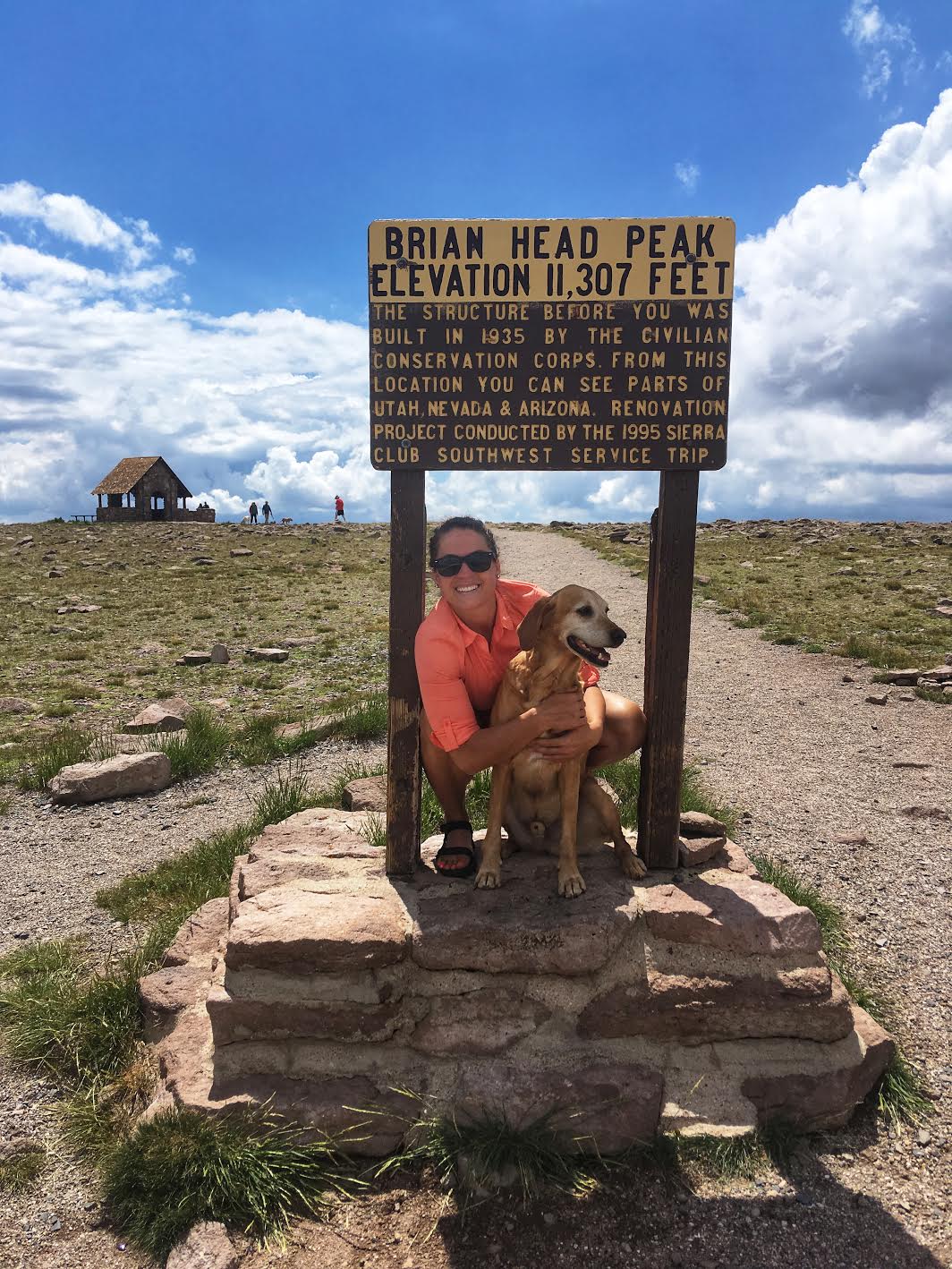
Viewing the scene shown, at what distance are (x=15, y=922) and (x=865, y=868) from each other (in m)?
6.21

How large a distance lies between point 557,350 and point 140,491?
5135 cm

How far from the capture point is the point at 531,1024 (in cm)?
381

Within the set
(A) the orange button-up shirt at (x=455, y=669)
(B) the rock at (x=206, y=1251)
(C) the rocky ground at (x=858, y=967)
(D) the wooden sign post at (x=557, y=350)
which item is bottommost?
(B) the rock at (x=206, y=1251)

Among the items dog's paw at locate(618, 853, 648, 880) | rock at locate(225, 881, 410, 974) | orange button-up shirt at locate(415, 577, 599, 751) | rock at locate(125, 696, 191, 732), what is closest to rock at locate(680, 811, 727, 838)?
dog's paw at locate(618, 853, 648, 880)

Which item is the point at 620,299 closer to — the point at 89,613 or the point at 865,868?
the point at 865,868

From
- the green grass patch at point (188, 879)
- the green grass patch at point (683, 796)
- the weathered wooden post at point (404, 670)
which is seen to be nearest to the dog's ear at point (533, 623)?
the weathered wooden post at point (404, 670)

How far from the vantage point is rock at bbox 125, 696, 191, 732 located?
948cm

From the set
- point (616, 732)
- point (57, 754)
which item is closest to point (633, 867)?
point (616, 732)

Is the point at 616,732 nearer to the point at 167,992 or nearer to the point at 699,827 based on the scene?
the point at 699,827

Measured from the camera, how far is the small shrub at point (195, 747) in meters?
8.30

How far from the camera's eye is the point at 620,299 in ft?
13.4

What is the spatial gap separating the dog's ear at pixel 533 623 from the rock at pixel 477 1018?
169 centimetres

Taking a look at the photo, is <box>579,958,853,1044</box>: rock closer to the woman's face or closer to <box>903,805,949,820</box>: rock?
the woman's face

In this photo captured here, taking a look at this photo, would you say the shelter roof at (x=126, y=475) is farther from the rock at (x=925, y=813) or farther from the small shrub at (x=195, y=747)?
the rock at (x=925, y=813)
